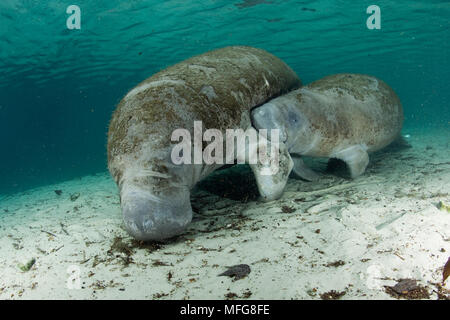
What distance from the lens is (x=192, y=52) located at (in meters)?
21.7

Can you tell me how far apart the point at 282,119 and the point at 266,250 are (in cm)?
245

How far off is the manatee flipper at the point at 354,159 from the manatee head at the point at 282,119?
1164mm

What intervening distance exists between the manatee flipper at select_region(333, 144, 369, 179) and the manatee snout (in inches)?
144

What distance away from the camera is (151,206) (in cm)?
275

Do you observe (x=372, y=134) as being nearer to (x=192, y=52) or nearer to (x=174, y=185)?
(x=174, y=185)

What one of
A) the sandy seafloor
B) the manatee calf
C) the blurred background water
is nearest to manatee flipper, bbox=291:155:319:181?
the manatee calf

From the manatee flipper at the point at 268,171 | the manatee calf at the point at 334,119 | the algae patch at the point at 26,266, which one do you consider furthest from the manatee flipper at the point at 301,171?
the algae patch at the point at 26,266

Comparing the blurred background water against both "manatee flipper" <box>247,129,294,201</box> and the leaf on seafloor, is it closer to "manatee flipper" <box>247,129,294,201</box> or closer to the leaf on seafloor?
"manatee flipper" <box>247,129,294,201</box>

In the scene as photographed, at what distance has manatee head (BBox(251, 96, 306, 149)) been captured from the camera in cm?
450

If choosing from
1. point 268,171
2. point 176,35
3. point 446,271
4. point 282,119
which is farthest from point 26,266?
point 176,35

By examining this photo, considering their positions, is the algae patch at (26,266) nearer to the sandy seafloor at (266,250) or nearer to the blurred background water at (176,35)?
the sandy seafloor at (266,250)

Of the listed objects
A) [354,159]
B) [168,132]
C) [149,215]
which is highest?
[168,132]

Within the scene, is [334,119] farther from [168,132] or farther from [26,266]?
[26,266]

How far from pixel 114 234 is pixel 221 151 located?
5.61 ft
